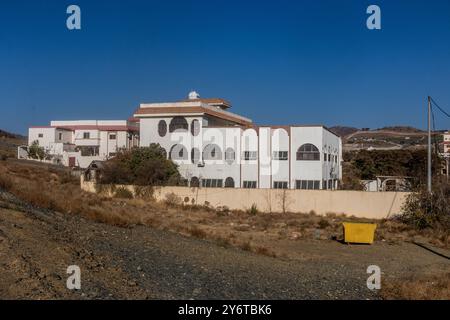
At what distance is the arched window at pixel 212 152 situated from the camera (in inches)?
1880

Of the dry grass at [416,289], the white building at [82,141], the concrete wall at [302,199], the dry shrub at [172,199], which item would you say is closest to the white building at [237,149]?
the dry shrub at [172,199]

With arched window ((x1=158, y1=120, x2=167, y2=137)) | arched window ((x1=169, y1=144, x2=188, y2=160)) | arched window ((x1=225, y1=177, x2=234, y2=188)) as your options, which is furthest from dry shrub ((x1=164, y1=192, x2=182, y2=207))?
arched window ((x1=158, y1=120, x2=167, y2=137))

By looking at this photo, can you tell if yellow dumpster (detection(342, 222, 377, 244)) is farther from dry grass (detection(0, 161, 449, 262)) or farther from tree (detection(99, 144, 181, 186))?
tree (detection(99, 144, 181, 186))

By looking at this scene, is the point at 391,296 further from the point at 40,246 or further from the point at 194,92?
the point at 194,92

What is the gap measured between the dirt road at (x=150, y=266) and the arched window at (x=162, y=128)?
32.0 m

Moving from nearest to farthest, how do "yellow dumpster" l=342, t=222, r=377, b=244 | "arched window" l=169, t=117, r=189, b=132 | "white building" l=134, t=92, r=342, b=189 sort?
"yellow dumpster" l=342, t=222, r=377, b=244 < "white building" l=134, t=92, r=342, b=189 < "arched window" l=169, t=117, r=189, b=132

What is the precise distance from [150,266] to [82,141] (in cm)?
6433

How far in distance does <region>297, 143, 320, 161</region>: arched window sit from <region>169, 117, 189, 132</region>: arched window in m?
12.6

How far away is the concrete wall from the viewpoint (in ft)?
110

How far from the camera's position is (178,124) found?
2003 inches

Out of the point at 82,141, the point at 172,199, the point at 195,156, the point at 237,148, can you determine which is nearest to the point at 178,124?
the point at 195,156

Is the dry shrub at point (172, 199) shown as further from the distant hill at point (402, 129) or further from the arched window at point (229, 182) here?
the distant hill at point (402, 129)
